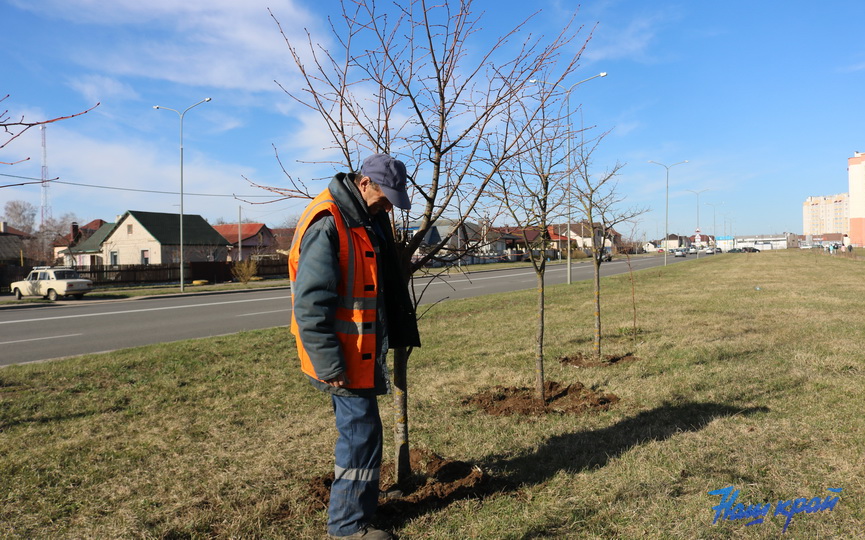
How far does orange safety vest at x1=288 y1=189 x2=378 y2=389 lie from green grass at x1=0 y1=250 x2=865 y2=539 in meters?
1.00

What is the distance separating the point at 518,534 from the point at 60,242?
6744 centimetres

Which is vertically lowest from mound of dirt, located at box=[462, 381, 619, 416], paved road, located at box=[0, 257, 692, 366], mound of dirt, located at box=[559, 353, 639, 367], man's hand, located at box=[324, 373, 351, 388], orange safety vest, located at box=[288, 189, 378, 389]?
mound of dirt, located at box=[462, 381, 619, 416]

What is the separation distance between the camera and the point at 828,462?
3.81 m

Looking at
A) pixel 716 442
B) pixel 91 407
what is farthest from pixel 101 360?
pixel 716 442

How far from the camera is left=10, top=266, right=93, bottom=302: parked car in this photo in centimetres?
2261

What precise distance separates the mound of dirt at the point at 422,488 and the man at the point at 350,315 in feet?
1.15

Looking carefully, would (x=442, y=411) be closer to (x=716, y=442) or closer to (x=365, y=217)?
(x=716, y=442)

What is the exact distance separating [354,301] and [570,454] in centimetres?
230

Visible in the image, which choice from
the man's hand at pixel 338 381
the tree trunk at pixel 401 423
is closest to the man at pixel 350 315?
the man's hand at pixel 338 381

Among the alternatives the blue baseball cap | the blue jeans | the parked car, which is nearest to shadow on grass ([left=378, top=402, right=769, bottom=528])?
the blue jeans

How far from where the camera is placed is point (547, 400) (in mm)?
5648

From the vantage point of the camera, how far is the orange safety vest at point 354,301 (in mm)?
2701

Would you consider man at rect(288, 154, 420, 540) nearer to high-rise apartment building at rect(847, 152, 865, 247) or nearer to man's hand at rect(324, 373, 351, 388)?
man's hand at rect(324, 373, 351, 388)

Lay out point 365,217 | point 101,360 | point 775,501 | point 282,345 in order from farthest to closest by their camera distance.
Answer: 1. point 282,345
2. point 101,360
3. point 775,501
4. point 365,217
